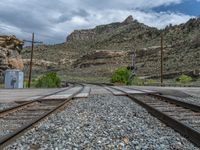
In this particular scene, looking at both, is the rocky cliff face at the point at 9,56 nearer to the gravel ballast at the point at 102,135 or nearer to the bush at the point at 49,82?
the bush at the point at 49,82

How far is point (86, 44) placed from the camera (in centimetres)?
17450

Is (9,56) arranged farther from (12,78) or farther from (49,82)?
(12,78)

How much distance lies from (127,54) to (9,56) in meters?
68.2

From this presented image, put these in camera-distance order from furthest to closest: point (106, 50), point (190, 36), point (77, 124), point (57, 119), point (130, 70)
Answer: point (106, 50)
point (190, 36)
point (130, 70)
point (57, 119)
point (77, 124)

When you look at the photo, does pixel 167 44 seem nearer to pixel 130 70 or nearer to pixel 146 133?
pixel 130 70

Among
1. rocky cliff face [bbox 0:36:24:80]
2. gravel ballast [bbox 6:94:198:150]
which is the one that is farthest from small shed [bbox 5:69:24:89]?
gravel ballast [bbox 6:94:198:150]

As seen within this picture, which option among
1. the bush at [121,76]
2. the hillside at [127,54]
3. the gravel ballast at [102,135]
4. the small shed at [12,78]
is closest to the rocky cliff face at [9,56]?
the small shed at [12,78]

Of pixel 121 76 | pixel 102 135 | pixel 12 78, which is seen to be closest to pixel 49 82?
pixel 12 78

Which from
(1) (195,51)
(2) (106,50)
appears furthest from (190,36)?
(2) (106,50)

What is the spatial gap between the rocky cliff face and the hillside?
96.5 ft

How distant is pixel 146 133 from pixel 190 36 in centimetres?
10375

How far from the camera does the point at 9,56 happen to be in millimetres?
62656

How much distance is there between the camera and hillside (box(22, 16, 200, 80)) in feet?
302

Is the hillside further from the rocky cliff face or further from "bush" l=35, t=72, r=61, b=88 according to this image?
the rocky cliff face
